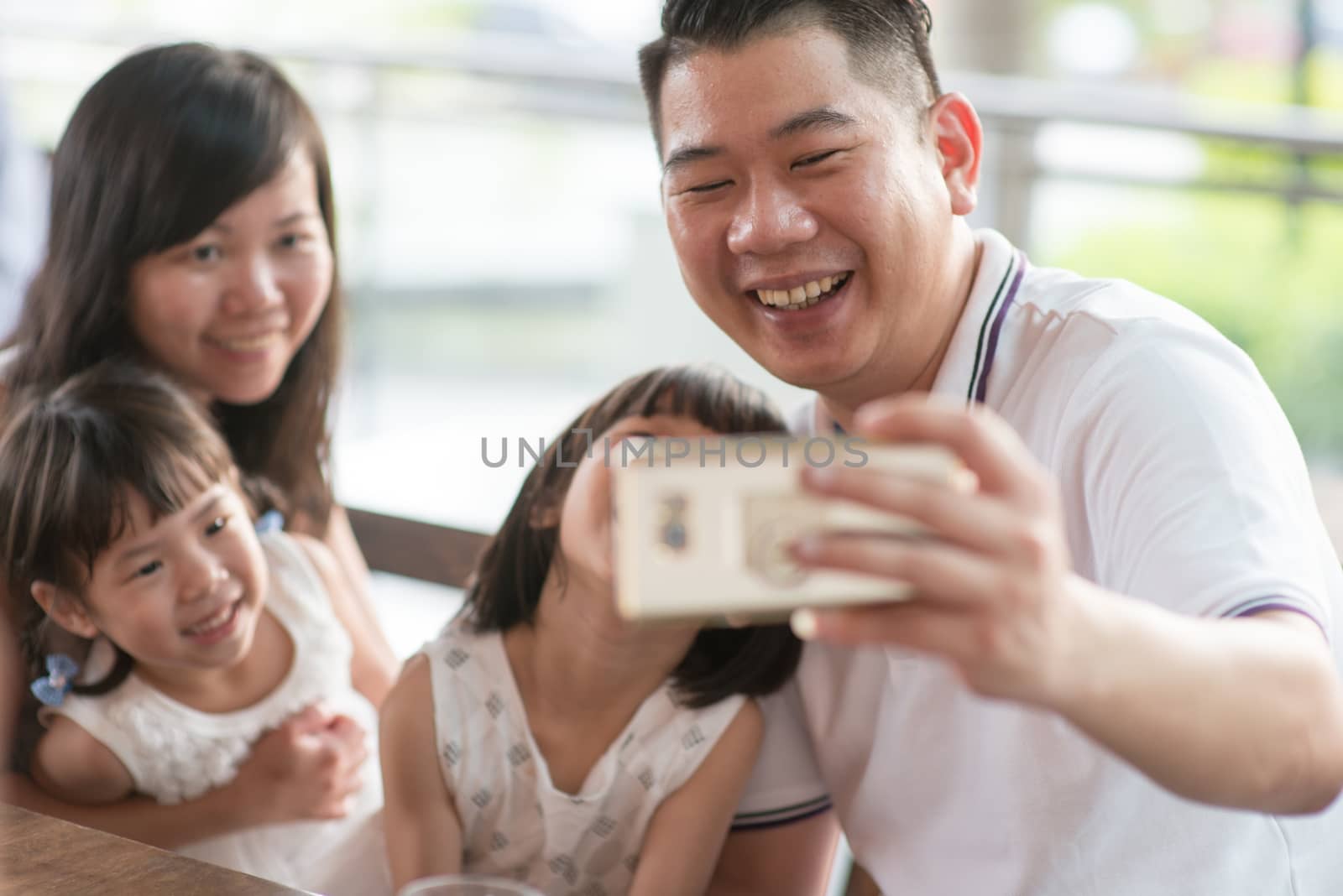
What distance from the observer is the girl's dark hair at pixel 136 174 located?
1.59 meters

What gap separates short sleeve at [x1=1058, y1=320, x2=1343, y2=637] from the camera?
91 cm

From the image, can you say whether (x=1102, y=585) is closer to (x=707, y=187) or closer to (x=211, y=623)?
(x=707, y=187)

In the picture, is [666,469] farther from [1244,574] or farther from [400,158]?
[400,158]

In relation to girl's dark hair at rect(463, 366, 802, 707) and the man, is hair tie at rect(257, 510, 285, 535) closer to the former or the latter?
girl's dark hair at rect(463, 366, 802, 707)

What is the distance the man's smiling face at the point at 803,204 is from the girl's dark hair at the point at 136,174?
58 centimetres

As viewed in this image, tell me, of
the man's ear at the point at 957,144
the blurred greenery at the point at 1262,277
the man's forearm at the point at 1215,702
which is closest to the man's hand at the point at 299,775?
the man's ear at the point at 957,144

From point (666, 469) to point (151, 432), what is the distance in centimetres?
97

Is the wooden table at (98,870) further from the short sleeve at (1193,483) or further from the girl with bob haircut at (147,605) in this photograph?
the short sleeve at (1193,483)

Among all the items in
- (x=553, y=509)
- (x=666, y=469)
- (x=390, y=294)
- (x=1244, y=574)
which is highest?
(x=666, y=469)

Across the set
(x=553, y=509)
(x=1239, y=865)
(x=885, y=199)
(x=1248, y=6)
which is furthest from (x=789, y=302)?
(x=1248, y=6)

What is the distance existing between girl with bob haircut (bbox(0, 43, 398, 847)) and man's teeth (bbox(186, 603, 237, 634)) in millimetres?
174

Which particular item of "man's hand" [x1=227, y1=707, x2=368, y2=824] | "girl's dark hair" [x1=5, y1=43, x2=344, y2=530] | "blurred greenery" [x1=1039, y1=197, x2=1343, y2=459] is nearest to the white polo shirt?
"man's hand" [x1=227, y1=707, x2=368, y2=824]

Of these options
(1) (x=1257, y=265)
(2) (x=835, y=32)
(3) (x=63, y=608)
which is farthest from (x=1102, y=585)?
(1) (x=1257, y=265)

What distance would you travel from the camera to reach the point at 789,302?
128cm
